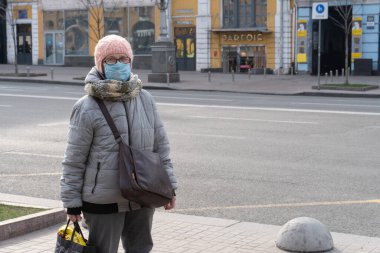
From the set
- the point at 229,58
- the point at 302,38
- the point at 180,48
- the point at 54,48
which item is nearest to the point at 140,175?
the point at 302,38

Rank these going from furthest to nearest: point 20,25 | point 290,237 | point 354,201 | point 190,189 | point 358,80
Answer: point 20,25 → point 358,80 → point 190,189 → point 354,201 → point 290,237

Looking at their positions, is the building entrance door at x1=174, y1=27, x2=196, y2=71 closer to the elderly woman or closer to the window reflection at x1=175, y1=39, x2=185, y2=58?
the window reflection at x1=175, y1=39, x2=185, y2=58

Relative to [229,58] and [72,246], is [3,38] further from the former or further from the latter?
[72,246]

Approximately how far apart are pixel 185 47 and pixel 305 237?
34.6 m

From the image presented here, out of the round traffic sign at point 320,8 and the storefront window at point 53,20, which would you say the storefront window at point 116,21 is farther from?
the round traffic sign at point 320,8

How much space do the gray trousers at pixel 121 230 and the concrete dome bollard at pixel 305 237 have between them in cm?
213

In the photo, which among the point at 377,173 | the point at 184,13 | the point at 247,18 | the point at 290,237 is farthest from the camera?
the point at 184,13

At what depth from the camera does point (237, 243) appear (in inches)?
267

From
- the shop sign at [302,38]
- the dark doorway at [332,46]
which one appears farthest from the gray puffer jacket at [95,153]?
the dark doorway at [332,46]

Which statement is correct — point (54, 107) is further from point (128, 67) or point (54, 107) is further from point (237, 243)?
point (128, 67)

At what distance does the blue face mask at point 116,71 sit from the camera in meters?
4.63

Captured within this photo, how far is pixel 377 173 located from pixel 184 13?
31129 mm

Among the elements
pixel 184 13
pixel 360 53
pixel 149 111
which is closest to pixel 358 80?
pixel 360 53

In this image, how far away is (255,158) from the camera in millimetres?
11820
